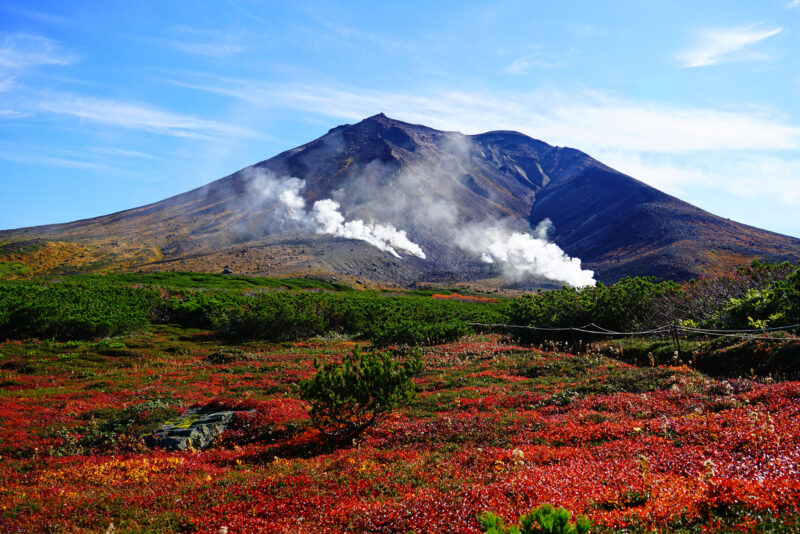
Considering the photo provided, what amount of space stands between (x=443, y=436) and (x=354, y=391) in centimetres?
262

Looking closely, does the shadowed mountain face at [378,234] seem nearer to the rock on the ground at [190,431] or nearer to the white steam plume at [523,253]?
the white steam plume at [523,253]

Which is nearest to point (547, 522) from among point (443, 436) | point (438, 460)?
point (438, 460)

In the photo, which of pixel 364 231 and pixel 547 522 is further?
pixel 364 231

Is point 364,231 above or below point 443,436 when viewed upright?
above

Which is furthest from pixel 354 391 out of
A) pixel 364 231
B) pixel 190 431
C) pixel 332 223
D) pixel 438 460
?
pixel 332 223

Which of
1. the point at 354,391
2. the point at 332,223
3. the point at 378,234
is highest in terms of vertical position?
the point at 332,223

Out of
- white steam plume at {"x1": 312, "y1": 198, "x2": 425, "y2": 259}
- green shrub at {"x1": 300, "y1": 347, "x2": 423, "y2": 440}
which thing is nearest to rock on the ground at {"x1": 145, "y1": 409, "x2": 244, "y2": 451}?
green shrub at {"x1": 300, "y1": 347, "x2": 423, "y2": 440}

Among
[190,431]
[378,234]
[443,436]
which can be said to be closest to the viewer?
[443,436]

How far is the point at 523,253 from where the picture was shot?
156 meters

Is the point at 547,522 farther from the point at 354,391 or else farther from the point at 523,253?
the point at 523,253

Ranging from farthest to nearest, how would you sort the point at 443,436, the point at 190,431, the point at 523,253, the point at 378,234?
the point at 523,253, the point at 378,234, the point at 190,431, the point at 443,436

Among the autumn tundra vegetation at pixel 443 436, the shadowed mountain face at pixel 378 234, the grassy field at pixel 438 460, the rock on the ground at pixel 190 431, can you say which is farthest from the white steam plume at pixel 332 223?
the rock on the ground at pixel 190 431

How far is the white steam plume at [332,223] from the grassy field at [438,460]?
12629 cm

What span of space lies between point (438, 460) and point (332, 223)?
151m
